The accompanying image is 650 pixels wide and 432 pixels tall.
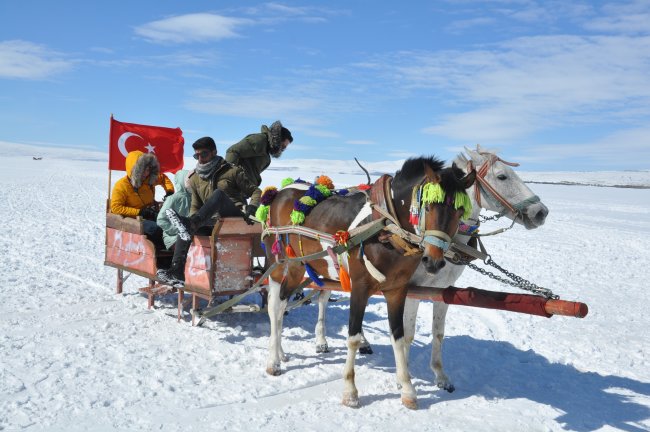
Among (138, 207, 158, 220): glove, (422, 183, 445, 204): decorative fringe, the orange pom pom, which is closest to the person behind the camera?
(422, 183, 445, 204): decorative fringe

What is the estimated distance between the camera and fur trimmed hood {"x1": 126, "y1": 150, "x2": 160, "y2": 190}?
7688 millimetres

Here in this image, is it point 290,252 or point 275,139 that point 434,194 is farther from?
point 275,139

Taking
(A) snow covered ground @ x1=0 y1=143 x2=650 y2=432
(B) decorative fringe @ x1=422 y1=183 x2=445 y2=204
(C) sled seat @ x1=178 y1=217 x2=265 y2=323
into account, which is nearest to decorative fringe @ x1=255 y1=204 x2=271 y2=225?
(C) sled seat @ x1=178 y1=217 x2=265 y2=323

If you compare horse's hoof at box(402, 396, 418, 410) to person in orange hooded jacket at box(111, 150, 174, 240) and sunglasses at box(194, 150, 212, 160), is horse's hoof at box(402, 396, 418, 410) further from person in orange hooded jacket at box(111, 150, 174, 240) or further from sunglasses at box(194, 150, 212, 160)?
person in orange hooded jacket at box(111, 150, 174, 240)

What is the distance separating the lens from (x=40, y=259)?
10.9m

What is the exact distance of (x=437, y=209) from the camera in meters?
4.36

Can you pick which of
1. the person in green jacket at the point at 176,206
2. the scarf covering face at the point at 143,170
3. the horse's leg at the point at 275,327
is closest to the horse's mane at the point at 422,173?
the horse's leg at the point at 275,327

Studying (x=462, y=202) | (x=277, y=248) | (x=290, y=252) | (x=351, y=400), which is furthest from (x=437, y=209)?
(x=277, y=248)

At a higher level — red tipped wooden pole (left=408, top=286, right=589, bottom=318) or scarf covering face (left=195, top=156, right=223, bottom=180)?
scarf covering face (left=195, top=156, right=223, bottom=180)

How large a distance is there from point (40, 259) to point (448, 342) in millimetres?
8096

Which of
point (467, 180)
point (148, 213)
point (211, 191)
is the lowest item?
point (148, 213)

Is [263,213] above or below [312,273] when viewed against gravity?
above

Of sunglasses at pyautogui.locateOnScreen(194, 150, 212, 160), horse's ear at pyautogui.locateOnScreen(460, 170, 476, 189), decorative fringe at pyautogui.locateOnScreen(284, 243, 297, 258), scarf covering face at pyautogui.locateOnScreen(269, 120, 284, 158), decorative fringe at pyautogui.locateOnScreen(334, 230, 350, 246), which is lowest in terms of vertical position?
decorative fringe at pyautogui.locateOnScreen(284, 243, 297, 258)

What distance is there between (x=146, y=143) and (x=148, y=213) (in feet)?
4.50
